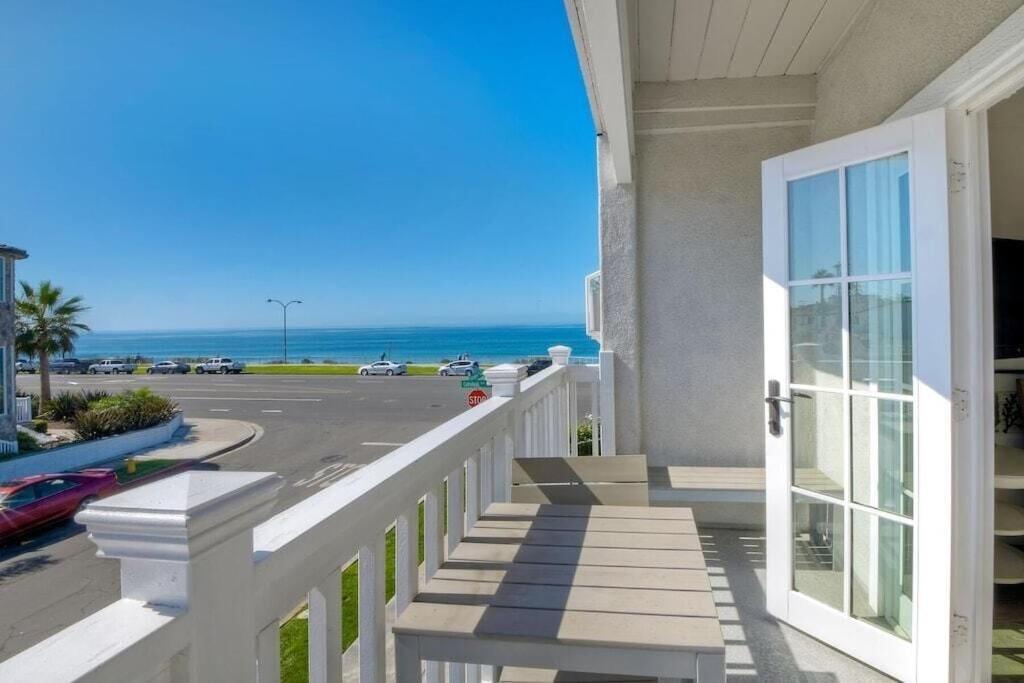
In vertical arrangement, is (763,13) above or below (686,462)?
above

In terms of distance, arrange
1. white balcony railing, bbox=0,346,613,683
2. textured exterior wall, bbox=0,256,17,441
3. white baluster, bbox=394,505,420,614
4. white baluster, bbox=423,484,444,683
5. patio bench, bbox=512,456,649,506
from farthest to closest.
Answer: textured exterior wall, bbox=0,256,17,441, patio bench, bbox=512,456,649,506, white baluster, bbox=423,484,444,683, white baluster, bbox=394,505,420,614, white balcony railing, bbox=0,346,613,683

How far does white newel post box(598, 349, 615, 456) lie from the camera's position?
3273mm

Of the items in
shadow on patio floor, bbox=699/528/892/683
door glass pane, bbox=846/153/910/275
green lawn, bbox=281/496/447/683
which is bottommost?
green lawn, bbox=281/496/447/683

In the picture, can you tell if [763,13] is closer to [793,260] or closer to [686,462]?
[793,260]

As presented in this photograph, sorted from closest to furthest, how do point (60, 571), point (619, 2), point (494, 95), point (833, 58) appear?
1. point (619, 2)
2. point (833, 58)
3. point (60, 571)
4. point (494, 95)

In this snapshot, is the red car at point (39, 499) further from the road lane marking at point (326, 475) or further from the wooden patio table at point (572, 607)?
the wooden patio table at point (572, 607)

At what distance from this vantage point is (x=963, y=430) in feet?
5.75

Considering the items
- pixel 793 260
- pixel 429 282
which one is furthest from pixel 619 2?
pixel 429 282

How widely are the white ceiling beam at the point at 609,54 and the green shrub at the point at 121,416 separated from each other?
18367 millimetres

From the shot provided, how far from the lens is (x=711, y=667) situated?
1.00m

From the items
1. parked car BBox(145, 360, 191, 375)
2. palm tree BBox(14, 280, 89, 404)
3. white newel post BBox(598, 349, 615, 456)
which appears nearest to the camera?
white newel post BBox(598, 349, 615, 456)

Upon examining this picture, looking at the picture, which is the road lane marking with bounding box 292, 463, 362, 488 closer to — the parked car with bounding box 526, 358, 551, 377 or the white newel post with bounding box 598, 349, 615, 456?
the parked car with bounding box 526, 358, 551, 377

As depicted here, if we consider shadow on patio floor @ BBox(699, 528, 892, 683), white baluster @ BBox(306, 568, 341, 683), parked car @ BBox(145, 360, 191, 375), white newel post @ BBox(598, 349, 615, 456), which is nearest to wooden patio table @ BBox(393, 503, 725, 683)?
white baluster @ BBox(306, 568, 341, 683)

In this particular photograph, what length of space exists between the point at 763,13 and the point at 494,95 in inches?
1584
